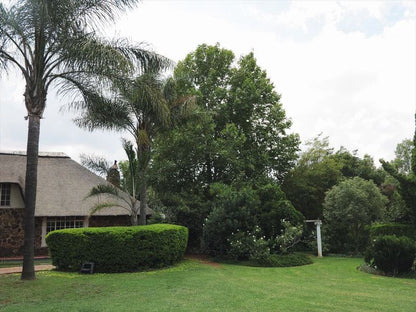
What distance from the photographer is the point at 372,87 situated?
55.6 feet

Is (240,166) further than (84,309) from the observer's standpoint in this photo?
Yes

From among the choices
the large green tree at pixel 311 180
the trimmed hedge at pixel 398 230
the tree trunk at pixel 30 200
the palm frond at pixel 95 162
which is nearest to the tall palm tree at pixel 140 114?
the palm frond at pixel 95 162

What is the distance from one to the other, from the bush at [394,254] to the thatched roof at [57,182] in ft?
38.2

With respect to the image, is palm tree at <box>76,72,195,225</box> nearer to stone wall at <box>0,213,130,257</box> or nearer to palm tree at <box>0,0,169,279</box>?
palm tree at <box>0,0,169,279</box>

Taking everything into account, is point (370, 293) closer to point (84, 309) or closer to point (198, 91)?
point (84, 309)

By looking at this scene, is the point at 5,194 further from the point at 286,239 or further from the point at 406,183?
the point at 406,183

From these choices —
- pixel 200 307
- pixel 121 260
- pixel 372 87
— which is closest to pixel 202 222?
pixel 121 260

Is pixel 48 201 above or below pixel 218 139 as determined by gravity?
below

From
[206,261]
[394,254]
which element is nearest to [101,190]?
[206,261]

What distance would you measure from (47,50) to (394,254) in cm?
1307

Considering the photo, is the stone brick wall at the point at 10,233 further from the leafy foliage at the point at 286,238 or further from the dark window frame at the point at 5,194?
the leafy foliage at the point at 286,238

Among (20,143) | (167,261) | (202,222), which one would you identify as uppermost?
(20,143)

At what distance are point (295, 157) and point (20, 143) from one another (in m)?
17.3

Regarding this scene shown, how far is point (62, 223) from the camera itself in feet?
60.2
